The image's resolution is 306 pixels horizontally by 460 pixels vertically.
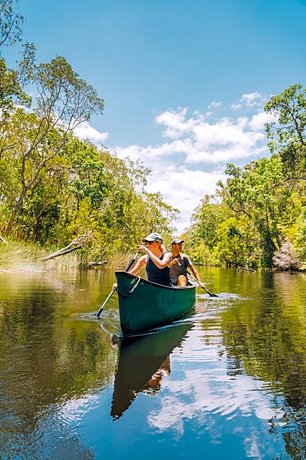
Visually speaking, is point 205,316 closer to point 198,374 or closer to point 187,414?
point 198,374

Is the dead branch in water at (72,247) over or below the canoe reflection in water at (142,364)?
over

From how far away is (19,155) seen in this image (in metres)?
26.4

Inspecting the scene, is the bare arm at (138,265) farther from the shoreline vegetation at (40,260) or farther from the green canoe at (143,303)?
the shoreline vegetation at (40,260)

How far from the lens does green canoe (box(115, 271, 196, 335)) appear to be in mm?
5414

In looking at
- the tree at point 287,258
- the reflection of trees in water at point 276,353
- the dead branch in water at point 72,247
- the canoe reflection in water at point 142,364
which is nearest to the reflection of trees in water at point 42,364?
the canoe reflection in water at point 142,364

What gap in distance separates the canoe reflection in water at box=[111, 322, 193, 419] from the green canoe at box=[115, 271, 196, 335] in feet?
0.59

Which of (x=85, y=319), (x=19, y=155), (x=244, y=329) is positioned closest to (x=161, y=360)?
(x=244, y=329)

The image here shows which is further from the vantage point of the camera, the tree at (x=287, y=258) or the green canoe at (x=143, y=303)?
the tree at (x=287, y=258)

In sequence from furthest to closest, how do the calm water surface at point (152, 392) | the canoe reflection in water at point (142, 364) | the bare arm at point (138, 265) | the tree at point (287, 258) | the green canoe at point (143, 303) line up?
the tree at point (287, 258)
the bare arm at point (138, 265)
the green canoe at point (143, 303)
the canoe reflection in water at point (142, 364)
the calm water surface at point (152, 392)

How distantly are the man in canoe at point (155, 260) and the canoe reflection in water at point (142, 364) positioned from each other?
84 cm

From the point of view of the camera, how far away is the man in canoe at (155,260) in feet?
20.3

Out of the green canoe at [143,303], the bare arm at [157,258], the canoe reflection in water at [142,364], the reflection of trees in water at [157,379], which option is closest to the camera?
the canoe reflection in water at [142,364]

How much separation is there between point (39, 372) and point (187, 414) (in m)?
1.61

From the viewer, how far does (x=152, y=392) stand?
11.7 feet
